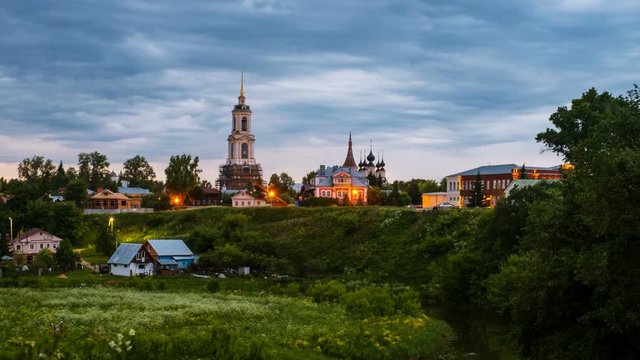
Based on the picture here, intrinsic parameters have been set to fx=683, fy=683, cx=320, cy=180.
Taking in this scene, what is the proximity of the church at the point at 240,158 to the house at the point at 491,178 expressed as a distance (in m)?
77.0

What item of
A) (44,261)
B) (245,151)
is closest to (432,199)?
(44,261)

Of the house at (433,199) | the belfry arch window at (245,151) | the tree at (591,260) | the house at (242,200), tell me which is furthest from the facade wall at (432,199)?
the tree at (591,260)

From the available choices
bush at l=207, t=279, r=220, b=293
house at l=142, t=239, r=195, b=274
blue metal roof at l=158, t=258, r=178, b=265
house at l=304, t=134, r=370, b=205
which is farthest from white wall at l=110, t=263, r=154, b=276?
house at l=304, t=134, r=370, b=205

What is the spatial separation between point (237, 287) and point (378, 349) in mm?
32389

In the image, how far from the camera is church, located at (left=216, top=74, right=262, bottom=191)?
19150 centimetres

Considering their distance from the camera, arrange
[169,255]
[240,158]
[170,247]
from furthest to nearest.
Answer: [240,158] → [170,247] → [169,255]

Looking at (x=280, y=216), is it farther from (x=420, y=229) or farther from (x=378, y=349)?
(x=378, y=349)

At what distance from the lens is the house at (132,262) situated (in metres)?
80.2

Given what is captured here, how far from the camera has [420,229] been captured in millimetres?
86625

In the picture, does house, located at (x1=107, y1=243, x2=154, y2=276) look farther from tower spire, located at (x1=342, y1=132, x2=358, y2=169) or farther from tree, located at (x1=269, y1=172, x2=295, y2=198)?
tower spire, located at (x1=342, y1=132, x2=358, y2=169)

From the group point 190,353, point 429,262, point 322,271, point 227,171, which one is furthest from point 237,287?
point 227,171

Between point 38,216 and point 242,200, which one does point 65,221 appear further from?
point 242,200

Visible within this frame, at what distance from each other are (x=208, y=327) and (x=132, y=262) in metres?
48.4

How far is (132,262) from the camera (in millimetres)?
80312
